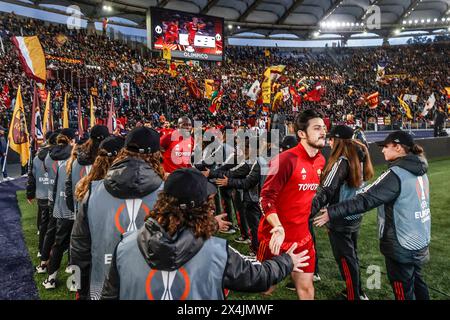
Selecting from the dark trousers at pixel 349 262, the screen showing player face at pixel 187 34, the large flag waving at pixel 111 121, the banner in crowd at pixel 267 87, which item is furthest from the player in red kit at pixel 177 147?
the screen showing player face at pixel 187 34

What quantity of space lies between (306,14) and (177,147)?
151ft

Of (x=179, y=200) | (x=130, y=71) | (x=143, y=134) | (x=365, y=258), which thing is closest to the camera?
(x=179, y=200)

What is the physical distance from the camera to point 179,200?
75.0 inches

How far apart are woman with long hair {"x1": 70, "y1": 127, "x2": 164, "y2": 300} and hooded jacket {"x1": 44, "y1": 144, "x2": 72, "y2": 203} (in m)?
2.99

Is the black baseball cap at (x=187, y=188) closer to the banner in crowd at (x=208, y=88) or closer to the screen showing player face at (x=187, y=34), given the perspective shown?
the banner in crowd at (x=208, y=88)

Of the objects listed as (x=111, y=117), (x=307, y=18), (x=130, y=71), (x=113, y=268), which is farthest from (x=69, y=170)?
(x=307, y=18)

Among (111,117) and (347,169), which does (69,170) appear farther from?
(111,117)

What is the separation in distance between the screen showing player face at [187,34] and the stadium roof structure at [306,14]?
5.20 meters

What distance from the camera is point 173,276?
6.15ft

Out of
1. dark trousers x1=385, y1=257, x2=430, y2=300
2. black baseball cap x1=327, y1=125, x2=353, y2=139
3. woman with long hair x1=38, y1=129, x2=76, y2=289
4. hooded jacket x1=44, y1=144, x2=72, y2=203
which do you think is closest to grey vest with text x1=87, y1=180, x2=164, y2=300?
woman with long hair x1=38, y1=129, x2=76, y2=289

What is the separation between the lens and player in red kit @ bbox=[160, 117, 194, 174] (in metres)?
7.24

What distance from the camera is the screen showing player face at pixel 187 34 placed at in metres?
31.7
